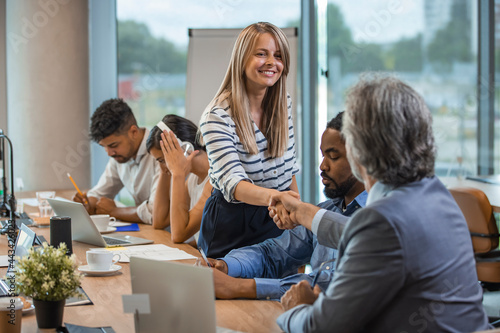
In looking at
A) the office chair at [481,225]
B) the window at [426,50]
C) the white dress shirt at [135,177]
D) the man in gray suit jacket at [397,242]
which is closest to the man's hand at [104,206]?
the white dress shirt at [135,177]

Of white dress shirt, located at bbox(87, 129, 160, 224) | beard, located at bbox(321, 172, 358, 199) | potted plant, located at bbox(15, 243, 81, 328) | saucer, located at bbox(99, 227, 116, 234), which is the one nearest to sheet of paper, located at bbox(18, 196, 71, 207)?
white dress shirt, located at bbox(87, 129, 160, 224)

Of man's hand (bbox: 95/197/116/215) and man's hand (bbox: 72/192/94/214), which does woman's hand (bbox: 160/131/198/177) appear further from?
man's hand (bbox: 72/192/94/214)

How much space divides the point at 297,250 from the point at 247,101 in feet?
2.20

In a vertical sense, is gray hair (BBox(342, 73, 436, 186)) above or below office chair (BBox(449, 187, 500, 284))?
above

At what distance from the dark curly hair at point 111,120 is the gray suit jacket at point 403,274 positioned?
8.73ft

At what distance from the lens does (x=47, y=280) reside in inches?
58.3

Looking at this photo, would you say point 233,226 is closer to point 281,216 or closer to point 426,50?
point 281,216

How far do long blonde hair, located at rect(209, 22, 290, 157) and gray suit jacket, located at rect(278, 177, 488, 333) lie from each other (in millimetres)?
1222

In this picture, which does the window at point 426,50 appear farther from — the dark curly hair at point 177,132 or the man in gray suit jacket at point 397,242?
the man in gray suit jacket at point 397,242

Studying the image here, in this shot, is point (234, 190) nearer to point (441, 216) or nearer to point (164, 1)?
point (441, 216)

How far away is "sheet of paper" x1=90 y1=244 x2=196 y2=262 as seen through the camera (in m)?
2.36

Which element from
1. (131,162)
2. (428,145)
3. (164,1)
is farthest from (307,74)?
(428,145)

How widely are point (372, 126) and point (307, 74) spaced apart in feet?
15.1

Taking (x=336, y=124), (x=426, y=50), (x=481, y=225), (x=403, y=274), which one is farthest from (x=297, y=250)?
(x=426, y=50)
